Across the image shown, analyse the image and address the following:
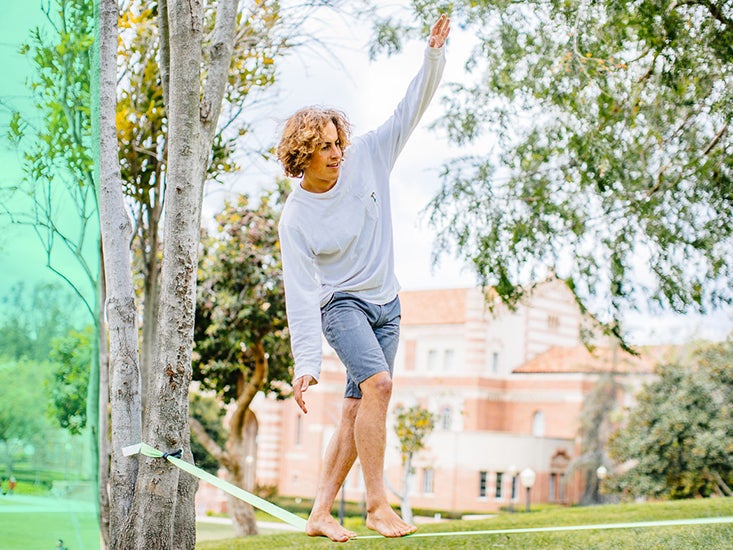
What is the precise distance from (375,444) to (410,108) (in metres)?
1.31

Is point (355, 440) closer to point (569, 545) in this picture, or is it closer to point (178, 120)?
point (178, 120)

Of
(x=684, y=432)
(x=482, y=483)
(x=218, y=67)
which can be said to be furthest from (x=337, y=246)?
(x=482, y=483)

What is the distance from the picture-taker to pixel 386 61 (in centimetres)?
837

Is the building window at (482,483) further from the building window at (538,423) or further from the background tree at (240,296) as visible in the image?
the background tree at (240,296)

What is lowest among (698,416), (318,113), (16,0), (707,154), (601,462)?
(601,462)

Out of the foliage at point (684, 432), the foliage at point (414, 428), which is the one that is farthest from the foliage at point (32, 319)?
the foliage at point (684, 432)

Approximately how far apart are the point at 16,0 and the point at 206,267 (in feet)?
33.7

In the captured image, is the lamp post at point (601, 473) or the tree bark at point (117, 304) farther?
the lamp post at point (601, 473)

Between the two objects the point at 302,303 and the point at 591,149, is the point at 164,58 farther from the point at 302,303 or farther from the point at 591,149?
the point at 591,149

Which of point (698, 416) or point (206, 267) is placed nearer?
point (206, 267)

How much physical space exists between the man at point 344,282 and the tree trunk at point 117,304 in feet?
4.17

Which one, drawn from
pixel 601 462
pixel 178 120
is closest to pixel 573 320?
pixel 601 462

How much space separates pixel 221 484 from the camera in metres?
3.79

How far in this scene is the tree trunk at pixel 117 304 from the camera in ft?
13.6
